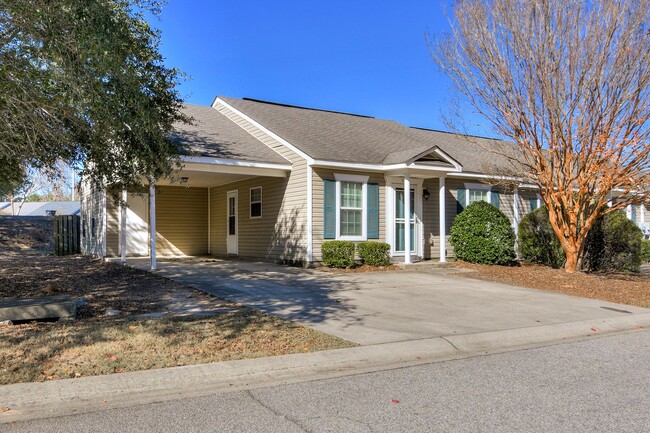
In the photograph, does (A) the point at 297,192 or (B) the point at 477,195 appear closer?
(A) the point at 297,192

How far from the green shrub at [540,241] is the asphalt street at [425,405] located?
11305mm

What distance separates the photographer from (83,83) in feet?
22.4

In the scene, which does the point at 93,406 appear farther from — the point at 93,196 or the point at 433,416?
the point at 93,196

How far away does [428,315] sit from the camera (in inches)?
348

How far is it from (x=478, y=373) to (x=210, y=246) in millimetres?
15738

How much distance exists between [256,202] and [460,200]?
705 centimetres

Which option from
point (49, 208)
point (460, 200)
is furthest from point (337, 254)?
point (49, 208)

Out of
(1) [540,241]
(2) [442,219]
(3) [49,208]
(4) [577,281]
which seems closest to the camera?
(4) [577,281]

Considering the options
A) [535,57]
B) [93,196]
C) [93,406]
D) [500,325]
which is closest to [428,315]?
[500,325]

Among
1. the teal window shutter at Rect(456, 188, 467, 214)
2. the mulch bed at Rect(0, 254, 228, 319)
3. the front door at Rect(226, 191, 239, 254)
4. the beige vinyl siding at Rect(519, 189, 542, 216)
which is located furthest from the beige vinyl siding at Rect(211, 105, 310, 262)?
the beige vinyl siding at Rect(519, 189, 542, 216)

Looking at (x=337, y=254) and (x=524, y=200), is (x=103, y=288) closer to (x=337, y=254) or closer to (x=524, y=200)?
(x=337, y=254)

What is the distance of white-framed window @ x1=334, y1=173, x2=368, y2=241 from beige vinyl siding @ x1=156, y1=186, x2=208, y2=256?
7.06 meters

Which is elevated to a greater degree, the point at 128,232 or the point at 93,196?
the point at 93,196

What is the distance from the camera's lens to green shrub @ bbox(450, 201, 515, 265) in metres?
15.9
